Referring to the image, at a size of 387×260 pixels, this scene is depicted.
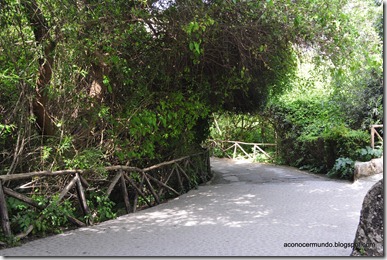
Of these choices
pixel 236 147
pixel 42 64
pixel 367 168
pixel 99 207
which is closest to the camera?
pixel 42 64

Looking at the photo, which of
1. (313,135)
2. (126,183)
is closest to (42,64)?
(126,183)

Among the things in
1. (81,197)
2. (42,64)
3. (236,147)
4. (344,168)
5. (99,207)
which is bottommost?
(236,147)

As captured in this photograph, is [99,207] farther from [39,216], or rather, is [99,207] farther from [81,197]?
[39,216]

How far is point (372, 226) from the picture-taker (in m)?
4.05

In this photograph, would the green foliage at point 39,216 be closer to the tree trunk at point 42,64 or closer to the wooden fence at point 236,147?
the tree trunk at point 42,64

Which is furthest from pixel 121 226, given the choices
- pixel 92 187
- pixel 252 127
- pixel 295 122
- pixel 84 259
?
pixel 252 127

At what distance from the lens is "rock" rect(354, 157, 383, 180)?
10383 millimetres

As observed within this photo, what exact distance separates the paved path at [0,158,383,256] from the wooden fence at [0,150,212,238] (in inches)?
18.3

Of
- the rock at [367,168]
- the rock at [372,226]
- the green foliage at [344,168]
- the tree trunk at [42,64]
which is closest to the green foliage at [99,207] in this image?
the tree trunk at [42,64]

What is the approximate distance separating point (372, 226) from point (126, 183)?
533 cm

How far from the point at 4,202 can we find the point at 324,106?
42.5ft

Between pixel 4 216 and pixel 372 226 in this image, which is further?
pixel 4 216

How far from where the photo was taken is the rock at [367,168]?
1038 cm

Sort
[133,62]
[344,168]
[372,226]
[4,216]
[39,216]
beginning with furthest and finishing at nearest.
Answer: [344,168]
[133,62]
[39,216]
[4,216]
[372,226]
